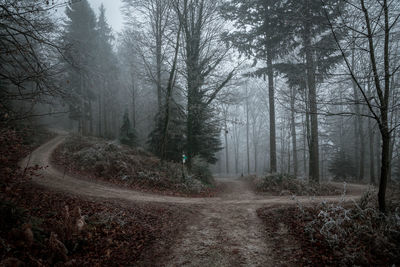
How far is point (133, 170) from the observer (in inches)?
450

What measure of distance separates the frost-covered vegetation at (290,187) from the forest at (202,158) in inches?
3.4

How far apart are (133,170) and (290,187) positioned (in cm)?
930

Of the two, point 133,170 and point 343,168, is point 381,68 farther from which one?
point 343,168

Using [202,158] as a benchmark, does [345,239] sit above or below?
below

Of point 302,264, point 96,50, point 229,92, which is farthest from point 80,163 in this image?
point 96,50

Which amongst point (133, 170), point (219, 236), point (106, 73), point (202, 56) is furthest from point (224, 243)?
point (106, 73)

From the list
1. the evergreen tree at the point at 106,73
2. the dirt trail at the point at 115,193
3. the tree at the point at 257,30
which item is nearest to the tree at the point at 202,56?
the tree at the point at 257,30

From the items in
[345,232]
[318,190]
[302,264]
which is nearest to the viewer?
[302,264]

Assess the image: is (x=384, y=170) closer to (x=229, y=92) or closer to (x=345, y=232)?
(x=345, y=232)

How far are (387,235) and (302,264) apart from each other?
6.35ft

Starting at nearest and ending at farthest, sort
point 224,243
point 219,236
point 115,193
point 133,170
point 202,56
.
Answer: point 224,243, point 219,236, point 115,193, point 133,170, point 202,56

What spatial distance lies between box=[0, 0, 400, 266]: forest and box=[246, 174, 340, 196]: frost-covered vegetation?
9cm

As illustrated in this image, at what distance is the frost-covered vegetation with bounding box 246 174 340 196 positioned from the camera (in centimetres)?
980

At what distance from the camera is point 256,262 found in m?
3.78
